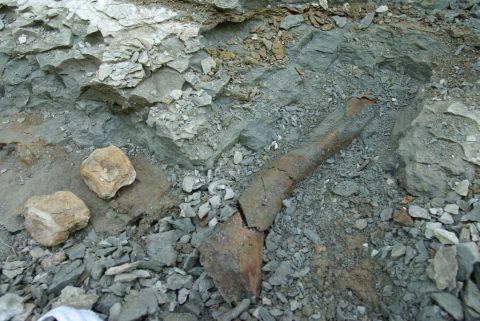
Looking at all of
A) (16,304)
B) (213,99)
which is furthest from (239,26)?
(16,304)

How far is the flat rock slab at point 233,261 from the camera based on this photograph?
228 cm

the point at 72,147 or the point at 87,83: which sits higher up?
the point at 87,83

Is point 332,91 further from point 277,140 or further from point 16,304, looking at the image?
point 16,304

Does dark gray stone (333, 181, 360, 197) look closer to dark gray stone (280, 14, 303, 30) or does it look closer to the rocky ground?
the rocky ground

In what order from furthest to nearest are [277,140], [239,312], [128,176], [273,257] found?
[277,140]
[128,176]
[273,257]
[239,312]

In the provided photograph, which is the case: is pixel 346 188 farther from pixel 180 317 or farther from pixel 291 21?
pixel 291 21

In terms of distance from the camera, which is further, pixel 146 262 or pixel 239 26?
pixel 239 26

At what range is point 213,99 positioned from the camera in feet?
9.90

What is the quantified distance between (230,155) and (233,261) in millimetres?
931

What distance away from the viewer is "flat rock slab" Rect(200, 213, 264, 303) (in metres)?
2.28

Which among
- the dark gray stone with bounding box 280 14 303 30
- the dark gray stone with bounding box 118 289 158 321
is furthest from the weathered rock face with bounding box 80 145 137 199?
the dark gray stone with bounding box 280 14 303 30

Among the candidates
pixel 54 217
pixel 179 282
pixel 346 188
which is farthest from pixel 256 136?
pixel 54 217

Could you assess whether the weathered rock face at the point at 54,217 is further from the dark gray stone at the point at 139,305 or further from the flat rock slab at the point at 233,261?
the flat rock slab at the point at 233,261

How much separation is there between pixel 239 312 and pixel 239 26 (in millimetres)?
2121
